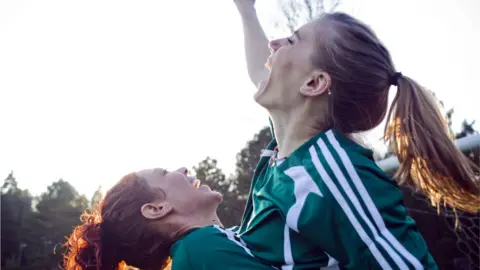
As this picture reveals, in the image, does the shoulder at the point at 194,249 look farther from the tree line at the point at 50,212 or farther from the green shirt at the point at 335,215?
the tree line at the point at 50,212

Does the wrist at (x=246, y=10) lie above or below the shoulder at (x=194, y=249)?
above

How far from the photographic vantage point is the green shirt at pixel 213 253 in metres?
1.51

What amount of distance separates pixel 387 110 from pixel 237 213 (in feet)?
59.6

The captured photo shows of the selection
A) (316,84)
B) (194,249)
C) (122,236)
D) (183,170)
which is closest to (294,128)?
(316,84)

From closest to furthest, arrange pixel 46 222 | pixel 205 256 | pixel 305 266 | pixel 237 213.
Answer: pixel 305 266 → pixel 205 256 → pixel 237 213 → pixel 46 222

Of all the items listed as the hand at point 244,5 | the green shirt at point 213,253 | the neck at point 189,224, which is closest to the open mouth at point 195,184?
the neck at point 189,224

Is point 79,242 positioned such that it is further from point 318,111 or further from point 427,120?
point 427,120

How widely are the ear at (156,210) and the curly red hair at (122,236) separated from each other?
3 cm

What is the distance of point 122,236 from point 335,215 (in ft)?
3.75

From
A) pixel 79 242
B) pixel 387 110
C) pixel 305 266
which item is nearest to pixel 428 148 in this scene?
pixel 387 110

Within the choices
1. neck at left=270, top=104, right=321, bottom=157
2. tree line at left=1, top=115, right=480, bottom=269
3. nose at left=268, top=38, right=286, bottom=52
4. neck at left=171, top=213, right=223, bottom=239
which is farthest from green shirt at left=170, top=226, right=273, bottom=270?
tree line at left=1, top=115, right=480, bottom=269

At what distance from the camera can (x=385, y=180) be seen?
1.34 metres

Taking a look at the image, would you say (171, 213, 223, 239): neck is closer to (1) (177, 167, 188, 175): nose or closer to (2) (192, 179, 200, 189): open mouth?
(2) (192, 179, 200, 189): open mouth

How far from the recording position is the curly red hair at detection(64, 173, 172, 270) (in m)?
2.01
